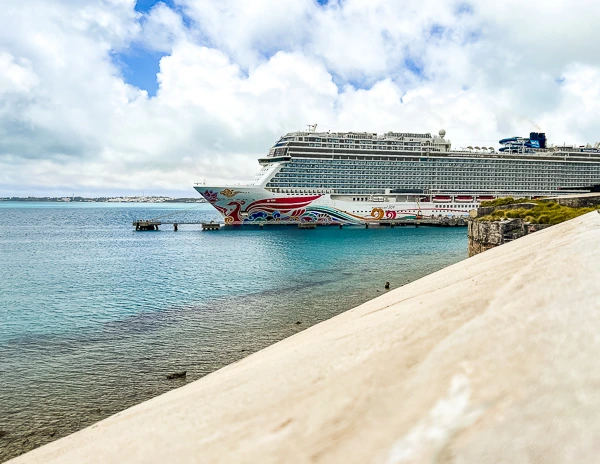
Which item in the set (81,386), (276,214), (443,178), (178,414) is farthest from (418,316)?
(443,178)

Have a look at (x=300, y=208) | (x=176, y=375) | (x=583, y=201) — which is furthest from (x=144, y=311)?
(x=300, y=208)

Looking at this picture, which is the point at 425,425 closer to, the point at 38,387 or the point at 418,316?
the point at 418,316

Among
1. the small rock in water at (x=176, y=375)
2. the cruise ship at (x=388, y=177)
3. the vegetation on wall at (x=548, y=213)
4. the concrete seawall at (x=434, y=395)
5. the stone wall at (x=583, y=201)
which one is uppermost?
the cruise ship at (x=388, y=177)

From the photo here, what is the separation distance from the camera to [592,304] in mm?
2820

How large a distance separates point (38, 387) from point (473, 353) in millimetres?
9927

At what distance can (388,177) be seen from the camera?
63.2 meters

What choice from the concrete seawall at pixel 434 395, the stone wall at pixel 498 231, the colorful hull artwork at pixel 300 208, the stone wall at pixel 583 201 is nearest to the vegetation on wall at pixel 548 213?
the stone wall at pixel 498 231

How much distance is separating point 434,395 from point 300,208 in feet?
181

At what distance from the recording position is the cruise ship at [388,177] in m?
57.0

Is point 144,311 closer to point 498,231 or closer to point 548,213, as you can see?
point 498,231

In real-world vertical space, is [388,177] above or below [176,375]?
above

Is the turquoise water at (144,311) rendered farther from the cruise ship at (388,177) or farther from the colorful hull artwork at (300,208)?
the cruise ship at (388,177)

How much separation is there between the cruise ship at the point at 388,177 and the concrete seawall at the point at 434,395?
51034 mm

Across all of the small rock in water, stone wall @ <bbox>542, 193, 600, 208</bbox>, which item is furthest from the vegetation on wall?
the small rock in water
